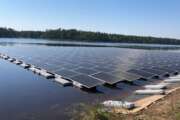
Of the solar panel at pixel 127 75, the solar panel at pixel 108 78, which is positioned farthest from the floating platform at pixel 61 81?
the solar panel at pixel 127 75

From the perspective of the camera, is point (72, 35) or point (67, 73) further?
point (72, 35)

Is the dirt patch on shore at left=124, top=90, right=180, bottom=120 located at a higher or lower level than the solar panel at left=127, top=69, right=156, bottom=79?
higher

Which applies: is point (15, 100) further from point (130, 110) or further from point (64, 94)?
point (130, 110)

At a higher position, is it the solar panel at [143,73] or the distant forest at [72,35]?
the distant forest at [72,35]

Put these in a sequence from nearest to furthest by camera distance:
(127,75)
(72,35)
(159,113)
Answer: (159,113) < (127,75) < (72,35)

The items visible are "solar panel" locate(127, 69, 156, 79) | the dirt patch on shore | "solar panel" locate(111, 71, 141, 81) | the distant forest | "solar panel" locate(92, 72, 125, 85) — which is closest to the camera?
the dirt patch on shore

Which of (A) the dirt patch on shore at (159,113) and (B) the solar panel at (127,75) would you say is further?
(B) the solar panel at (127,75)

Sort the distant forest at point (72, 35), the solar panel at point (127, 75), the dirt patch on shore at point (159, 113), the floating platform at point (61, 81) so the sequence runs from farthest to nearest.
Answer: the distant forest at point (72, 35)
the solar panel at point (127, 75)
the floating platform at point (61, 81)
the dirt patch on shore at point (159, 113)

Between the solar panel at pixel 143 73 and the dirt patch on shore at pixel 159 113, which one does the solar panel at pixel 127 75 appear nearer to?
the solar panel at pixel 143 73

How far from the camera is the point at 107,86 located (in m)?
20.9

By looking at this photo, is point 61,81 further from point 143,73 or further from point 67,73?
point 143,73

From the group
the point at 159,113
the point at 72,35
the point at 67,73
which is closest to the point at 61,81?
the point at 67,73

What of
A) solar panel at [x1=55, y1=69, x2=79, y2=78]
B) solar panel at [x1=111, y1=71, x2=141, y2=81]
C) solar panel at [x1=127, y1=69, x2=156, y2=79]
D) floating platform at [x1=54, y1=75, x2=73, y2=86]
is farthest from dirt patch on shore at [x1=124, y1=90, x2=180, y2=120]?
solar panel at [x1=127, y1=69, x2=156, y2=79]

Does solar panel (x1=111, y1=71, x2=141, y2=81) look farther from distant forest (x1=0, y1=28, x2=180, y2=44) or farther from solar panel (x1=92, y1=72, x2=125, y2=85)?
distant forest (x1=0, y1=28, x2=180, y2=44)
